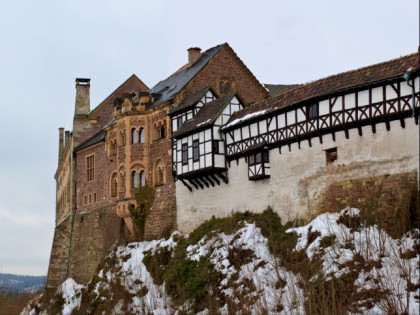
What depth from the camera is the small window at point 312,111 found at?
100ft

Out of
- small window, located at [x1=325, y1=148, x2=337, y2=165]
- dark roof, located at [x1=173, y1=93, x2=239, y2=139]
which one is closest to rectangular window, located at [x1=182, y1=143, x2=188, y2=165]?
dark roof, located at [x1=173, y1=93, x2=239, y2=139]

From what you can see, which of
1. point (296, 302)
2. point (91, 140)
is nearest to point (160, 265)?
point (296, 302)

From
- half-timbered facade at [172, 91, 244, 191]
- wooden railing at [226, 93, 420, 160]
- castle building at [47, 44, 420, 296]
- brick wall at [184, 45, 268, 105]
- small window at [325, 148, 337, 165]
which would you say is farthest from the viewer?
brick wall at [184, 45, 268, 105]

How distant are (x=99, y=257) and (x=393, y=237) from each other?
23.6 m

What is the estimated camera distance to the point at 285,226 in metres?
31.7

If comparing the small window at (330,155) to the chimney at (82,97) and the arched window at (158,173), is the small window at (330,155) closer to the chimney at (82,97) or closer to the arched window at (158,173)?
the arched window at (158,173)

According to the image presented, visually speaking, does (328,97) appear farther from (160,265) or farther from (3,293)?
(3,293)

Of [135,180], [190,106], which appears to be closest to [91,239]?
[135,180]

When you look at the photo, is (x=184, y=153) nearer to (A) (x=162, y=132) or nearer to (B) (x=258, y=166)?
(A) (x=162, y=132)

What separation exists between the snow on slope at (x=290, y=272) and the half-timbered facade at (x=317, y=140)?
178cm

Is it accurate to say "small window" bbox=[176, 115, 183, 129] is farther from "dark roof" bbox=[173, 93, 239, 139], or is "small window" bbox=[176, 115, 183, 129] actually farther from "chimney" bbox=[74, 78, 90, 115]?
"chimney" bbox=[74, 78, 90, 115]

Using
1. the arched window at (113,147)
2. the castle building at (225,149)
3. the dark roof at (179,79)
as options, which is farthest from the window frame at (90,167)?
the dark roof at (179,79)

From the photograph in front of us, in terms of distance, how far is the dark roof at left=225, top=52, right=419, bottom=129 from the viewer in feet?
90.4

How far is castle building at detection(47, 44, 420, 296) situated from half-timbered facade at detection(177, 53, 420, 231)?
0.15 ft
